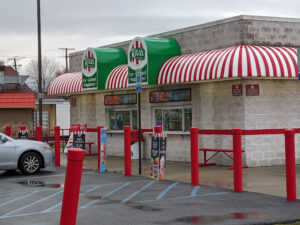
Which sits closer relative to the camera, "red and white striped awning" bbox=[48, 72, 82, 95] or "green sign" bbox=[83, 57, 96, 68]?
"green sign" bbox=[83, 57, 96, 68]

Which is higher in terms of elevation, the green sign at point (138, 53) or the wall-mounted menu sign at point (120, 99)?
the green sign at point (138, 53)

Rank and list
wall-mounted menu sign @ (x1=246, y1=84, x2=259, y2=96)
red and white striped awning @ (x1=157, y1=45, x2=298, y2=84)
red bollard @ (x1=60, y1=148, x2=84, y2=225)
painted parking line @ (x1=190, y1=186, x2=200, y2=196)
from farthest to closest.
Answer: wall-mounted menu sign @ (x1=246, y1=84, x2=259, y2=96), red and white striped awning @ (x1=157, y1=45, x2=298, y2=84), painted parking line @ (x1=190, y1=186, x2=200, y2=196), red bollard @ (x1=60, y1=148, x2=84, y2=225)

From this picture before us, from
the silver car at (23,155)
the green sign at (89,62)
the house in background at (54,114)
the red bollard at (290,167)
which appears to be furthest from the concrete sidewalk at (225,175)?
the house in background at (54,114)

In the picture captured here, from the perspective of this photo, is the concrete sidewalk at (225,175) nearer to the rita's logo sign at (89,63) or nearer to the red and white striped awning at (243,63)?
the red and white striped awning at (243,63)

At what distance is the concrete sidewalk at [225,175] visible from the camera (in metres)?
12.2

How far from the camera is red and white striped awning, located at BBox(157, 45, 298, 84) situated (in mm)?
15781

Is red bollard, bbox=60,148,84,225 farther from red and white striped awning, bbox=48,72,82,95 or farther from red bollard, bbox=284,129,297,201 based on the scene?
red and white striped awning, bbox=48,72,82,95

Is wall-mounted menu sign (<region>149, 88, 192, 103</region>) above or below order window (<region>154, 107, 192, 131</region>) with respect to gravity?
above

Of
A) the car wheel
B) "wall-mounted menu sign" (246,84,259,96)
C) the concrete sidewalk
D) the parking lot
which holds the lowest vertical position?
the parking lot


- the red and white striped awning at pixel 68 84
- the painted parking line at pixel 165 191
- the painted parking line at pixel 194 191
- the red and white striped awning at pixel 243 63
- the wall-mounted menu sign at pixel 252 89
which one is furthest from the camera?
the red and white striped awning at pixel 68 84

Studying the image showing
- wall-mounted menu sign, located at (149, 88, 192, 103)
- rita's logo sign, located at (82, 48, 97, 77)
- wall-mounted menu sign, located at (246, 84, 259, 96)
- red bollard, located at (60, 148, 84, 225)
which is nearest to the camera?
red bollard, located at (60, 148, 84, 225)

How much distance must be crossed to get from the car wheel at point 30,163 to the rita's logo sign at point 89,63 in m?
6.40

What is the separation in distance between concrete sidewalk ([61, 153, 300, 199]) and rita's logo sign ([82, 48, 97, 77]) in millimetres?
4278

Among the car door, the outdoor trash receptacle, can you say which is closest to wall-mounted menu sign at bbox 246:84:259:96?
the outdoor trash receptacle
